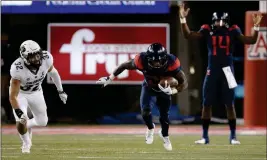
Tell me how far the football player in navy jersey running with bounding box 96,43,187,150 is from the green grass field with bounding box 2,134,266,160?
0.42 metres

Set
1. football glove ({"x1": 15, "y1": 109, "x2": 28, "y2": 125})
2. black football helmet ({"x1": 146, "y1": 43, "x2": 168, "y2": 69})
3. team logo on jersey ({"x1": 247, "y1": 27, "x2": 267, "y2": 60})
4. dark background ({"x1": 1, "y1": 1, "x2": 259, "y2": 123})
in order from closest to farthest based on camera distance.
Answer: football glove ({"x1": 15, "y1": 109, "x2": 28, "y2": 125}), black football helmet ({"x1": 146, "y1": 43, "x2": 168, "y2": 69}), team logo on jersey ({"x1": 247, "y1": 27, "x2": 267, "y2": 60}), dark background ({"x1": 1, "y1": 1, "x2": 259, "y2": 123})

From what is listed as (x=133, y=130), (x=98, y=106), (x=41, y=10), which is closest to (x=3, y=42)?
(x=41, y=10)

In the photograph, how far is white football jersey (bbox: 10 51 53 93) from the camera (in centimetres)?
873

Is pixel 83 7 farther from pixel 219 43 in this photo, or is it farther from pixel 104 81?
pixel 104 81

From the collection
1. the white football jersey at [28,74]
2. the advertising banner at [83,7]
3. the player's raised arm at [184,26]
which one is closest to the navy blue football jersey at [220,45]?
the player's raised arm at [184,26]

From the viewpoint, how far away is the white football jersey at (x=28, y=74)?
344 inches

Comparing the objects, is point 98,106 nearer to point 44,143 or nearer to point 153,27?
point 153,27

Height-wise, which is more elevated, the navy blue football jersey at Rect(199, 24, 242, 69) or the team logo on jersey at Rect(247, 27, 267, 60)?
the navy blue football jersey at Rect(199, 24, 242, 69)

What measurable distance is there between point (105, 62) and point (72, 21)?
2.88ft

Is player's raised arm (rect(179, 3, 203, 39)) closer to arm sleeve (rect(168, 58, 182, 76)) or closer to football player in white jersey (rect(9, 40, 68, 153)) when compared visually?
arm sleeve (rect(168, 58, 182, 76))

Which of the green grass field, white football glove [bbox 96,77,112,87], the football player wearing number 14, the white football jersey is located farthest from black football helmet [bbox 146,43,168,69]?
the football player wearing number 14

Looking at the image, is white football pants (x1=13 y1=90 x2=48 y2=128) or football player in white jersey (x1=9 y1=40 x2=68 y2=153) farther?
white football pants (x1=13 y1=90 x2=48 y2=128)

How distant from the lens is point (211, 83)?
1011 centimetres

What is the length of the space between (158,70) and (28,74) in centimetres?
140
